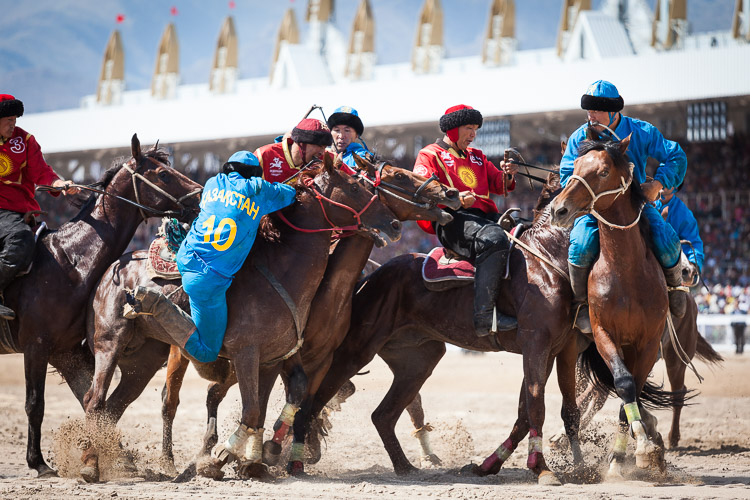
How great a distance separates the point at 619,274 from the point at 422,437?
9.39ft

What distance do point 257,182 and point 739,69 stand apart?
18.0 meters

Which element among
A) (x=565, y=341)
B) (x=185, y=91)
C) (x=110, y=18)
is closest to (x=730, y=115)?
(x=565, y=341)

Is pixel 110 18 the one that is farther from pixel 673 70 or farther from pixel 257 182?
pixel 257 182

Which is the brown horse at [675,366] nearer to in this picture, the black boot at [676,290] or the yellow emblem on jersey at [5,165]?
the black boot at [676,290]

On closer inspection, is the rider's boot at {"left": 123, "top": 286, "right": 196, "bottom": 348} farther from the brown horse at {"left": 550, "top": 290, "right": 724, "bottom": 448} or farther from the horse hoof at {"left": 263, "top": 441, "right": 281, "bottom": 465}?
the brown horse at {"left": 550, "top": 290, "right": 724, "bottom": 448}

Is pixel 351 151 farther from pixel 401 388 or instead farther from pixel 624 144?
pixel 624 144

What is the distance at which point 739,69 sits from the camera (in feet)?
69.1

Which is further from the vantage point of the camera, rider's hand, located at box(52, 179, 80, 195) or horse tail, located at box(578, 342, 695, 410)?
rider's hand, located at box(52, 179, 80, 195)

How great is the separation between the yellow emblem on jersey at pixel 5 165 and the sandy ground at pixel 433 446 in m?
2.32

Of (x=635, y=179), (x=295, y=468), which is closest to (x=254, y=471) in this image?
(x=295, y=468)

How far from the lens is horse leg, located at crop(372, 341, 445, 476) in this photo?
293 inches

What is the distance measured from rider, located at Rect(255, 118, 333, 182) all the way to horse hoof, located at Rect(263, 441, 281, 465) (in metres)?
2.34

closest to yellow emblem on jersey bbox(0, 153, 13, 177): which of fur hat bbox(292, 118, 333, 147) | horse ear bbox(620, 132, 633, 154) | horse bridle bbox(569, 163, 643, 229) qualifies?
fur hat bbox(292, 118, 333, 147)

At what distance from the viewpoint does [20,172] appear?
784 centimetres
